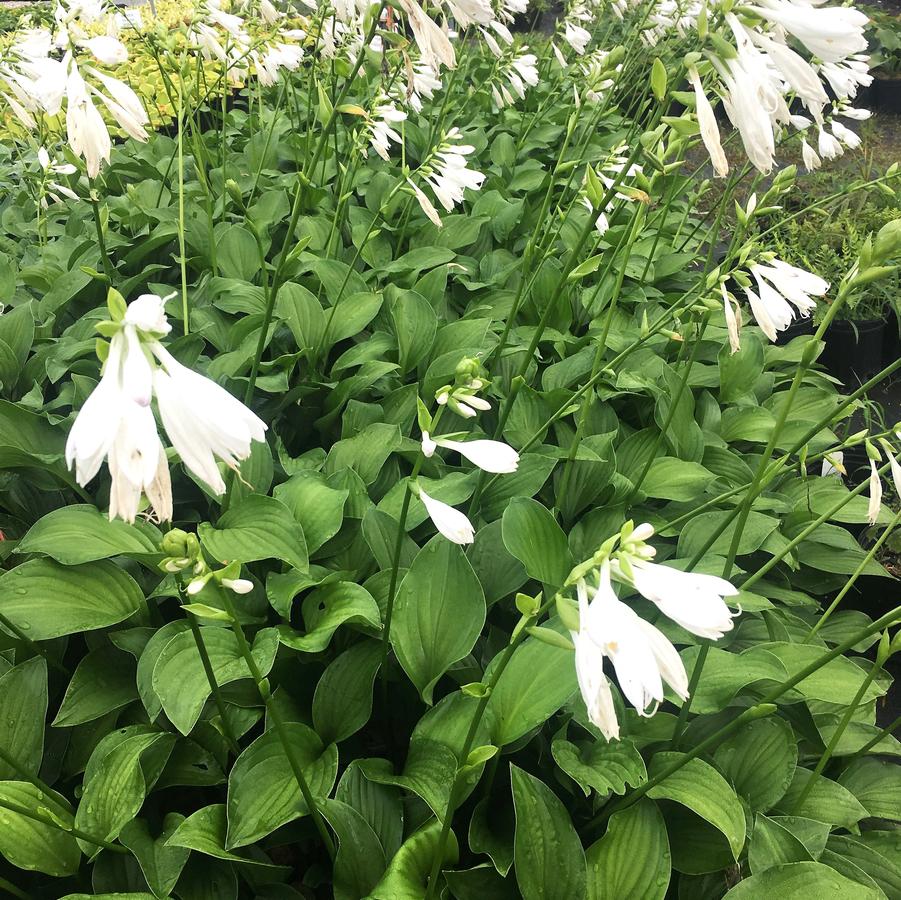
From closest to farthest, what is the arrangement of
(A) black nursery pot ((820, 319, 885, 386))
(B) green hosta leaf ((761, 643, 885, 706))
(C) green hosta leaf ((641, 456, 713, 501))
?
(B) green hosta leaf ((761, 643, 885, 706))
(C) green hosta leaf ((641, 456, 713, 501))
(A) black nursery pot ((820, 319, 885, 386))

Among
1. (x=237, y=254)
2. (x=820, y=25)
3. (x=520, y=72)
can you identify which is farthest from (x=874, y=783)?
(x=520, y=72)

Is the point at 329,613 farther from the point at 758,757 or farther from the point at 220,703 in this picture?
the point at 758,757

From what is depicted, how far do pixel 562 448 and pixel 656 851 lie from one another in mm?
1072

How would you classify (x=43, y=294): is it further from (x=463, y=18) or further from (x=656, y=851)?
(x=656, y=851)

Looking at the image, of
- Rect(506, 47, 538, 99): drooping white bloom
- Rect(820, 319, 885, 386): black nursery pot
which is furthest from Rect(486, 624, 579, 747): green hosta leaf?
Rect(820, 319, 885, 386): black nursery pot

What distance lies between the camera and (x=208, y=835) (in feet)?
4.06

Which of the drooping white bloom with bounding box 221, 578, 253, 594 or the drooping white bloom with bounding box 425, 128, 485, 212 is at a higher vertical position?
the drooping white bloom with bounding box 425, 128, 485, 212

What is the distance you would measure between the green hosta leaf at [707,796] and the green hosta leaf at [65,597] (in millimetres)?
1160

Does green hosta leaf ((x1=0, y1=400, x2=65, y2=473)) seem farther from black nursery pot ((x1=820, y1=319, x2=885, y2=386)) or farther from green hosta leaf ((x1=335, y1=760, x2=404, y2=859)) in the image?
black nursery pot ((x1=820, y1=319, x2=885, y2=386))

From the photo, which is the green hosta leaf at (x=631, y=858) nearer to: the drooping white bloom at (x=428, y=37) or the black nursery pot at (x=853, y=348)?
the drooping white bloom at (x=428, y=37)

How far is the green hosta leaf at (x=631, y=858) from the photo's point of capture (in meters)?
1.26

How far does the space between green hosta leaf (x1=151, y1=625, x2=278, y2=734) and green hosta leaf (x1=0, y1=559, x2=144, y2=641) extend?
0.20 metres

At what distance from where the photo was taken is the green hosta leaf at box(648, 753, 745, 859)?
1.25 m

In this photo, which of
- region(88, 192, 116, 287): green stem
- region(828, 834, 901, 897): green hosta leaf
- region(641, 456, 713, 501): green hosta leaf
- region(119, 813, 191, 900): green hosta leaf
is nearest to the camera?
region(119, 813, 191, 900): green hosta leaf
